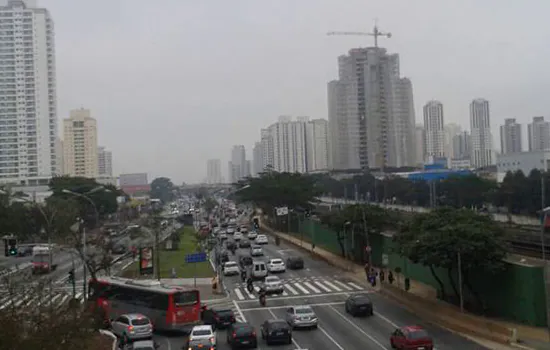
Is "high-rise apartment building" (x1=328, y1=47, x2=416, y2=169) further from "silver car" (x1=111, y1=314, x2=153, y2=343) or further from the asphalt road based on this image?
"silver car" (x1=111, y1=314, x2=153, y2=343)

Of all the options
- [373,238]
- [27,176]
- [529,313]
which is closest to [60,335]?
[529,313]

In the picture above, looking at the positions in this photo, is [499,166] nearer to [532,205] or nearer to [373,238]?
[532,205]

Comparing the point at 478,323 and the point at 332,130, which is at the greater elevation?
the point at 332,130

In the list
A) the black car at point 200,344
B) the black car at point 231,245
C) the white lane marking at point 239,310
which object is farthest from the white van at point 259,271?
the black car at point 200,344

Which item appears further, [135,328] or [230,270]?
[230,270]

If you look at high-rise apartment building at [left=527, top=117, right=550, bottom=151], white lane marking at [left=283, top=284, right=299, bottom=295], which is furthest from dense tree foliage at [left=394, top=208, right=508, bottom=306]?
high-rise apartment building at [left=527, top=117, right=550, bottom=151]

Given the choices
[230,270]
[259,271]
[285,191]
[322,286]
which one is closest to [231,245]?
[230,270]

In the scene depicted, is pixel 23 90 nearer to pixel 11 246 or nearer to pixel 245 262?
pixel 245 262
